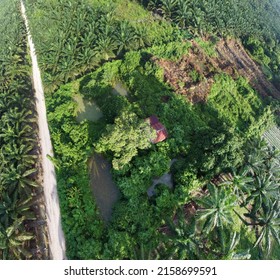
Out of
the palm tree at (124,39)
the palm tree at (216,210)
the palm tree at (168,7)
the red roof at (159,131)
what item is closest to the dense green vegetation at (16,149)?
the palm tree at (124,39)

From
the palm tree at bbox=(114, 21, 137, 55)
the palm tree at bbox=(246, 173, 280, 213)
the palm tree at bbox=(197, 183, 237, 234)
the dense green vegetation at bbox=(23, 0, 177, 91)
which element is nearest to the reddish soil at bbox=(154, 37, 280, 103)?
the palm tree at bbox=(114, 21, 137, 55)

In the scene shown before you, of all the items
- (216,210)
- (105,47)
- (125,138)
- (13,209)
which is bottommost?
(13,209)

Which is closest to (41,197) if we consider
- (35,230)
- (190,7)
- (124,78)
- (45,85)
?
(35,230)

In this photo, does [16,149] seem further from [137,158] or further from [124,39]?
[124,39]

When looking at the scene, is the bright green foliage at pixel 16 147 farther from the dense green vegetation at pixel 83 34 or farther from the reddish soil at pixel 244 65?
the reddish soil at pixel 244 65

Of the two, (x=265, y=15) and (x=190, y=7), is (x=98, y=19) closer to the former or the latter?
(x=190, y=7)

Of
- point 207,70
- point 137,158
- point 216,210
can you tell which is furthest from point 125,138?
point 207,70
